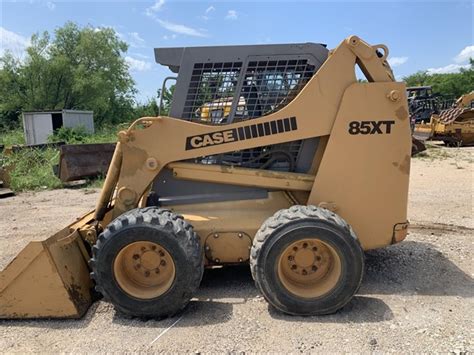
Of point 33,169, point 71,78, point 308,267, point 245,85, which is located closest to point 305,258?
point 308,267

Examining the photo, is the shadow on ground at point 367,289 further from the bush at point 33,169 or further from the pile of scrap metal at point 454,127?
the pile of scrap metal at point 454,127

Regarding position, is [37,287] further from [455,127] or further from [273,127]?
[455,127]

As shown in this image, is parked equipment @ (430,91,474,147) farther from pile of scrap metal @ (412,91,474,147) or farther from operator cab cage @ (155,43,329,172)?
operator cab cage @ (155,43,329,172)

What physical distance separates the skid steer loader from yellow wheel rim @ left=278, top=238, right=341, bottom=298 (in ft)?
0.03

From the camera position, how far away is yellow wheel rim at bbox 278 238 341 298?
11.9 ft

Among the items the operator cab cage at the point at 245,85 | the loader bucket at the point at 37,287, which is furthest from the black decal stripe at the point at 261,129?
the loader bucket at the point at 37,287

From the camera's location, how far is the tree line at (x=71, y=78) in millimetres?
37906

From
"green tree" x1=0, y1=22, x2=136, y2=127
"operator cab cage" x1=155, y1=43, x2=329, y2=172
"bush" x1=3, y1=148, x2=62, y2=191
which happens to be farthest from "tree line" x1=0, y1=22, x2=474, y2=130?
"operator cab cage" x1=155, y1=43, x2=329, y2=172

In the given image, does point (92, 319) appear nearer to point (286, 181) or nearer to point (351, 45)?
point (286, 181)

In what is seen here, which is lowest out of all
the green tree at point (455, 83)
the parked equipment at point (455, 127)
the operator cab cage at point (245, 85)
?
the parked equipment at point (455, 127)

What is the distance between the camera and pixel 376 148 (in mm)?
3988

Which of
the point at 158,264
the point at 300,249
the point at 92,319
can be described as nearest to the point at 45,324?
the point at 92,319

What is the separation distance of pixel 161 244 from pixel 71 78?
39.0 metres

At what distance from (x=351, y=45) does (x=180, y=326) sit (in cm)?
296
